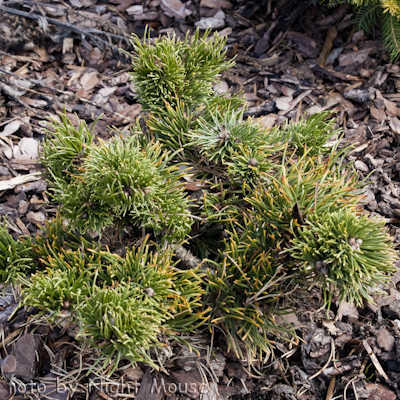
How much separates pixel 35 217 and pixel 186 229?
1232 millimetres

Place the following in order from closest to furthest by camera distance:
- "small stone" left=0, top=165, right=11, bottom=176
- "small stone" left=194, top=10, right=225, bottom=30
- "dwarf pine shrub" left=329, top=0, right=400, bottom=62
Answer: "small stone" left=0, top=165, right=11, bottom=176 < "dwarf pine shrub" left=329, top=0, right=400, bottom=62 < "small stone" left=194, top=10, right=225, bottom=30

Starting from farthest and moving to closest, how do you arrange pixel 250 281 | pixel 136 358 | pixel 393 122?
pixel 393 122 → pixel 250 281 → pixel 136 358

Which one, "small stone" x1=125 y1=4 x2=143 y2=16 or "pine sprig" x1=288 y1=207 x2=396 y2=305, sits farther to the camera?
"small stone" x1=125 y1=4 x2=143 y2=16

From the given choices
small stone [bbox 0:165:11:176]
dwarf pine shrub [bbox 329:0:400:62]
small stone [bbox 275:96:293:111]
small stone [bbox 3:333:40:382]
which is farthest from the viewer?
small stone [bbox 275:96:293:111]

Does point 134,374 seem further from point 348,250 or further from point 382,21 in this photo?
point 382,21

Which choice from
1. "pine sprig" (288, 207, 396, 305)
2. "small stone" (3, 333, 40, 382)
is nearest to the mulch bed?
"small stone" (3, 333, 40, 382)

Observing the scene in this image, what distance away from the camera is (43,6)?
3.03 metres

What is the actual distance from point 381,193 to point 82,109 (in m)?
2.21

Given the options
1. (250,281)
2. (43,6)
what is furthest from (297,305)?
(43,6)

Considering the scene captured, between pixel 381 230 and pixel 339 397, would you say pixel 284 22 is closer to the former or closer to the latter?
pixel 381 230

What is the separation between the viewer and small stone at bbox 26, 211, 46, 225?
7.43 ft

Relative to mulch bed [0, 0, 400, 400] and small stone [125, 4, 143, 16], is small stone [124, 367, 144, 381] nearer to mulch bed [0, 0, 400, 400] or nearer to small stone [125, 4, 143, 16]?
mulch bed [0, 0, 400, 400]

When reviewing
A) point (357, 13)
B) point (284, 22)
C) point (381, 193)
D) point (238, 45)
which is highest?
point (357, 13)

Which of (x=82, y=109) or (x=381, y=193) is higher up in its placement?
(x=381, y=193)
